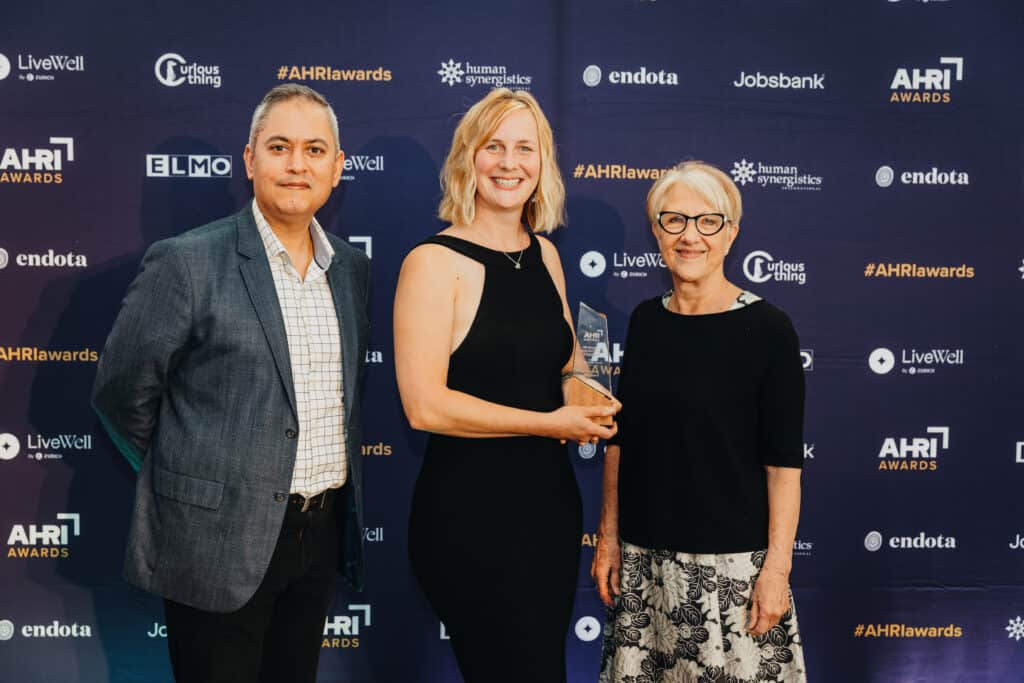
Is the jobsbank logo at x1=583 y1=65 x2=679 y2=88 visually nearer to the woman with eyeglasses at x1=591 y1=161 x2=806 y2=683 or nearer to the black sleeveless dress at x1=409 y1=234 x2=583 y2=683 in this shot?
the woman with eyeglasses at x1=591 y1=161 x2=806 y2=683

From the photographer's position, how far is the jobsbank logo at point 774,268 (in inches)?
127

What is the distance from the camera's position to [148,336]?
1.92m

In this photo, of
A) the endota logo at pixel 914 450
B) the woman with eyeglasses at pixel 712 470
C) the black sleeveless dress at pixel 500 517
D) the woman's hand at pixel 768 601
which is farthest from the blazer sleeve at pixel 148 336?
the endota logo at pixel 914 450

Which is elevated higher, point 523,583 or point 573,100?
point 573,100

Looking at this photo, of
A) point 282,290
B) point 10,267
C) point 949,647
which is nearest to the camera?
point 282,290

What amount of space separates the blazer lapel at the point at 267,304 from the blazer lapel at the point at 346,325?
16 centimetres

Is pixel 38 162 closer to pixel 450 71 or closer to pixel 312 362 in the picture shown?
pixel 450 71

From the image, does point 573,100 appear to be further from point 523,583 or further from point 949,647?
point 949,647

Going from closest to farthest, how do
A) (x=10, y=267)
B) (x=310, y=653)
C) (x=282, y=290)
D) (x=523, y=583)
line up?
1. (x=523, y=583)
2. (x=282, y=290)
3. (x=310, y=653)
4. (x=10, y=267)

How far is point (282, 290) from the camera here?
2.04 meters

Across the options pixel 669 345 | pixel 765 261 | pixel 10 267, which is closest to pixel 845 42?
pixel 765 261

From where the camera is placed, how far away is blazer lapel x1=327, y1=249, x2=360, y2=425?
2.09 m

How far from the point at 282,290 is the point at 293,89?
21.3 inches

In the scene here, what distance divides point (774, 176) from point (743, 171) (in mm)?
133
